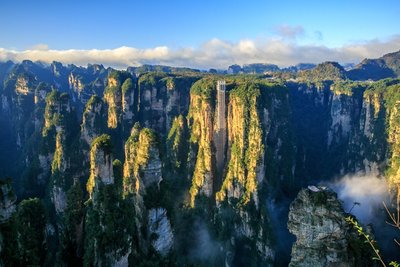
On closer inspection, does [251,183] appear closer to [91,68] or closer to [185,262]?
[185,262]

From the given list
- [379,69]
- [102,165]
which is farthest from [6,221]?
[379,69]

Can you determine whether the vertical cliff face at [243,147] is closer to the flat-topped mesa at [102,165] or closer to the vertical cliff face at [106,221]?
the vertical cliff face at [106,221]

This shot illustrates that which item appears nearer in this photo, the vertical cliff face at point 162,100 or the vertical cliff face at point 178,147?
the vertical cliff face at point 178,147

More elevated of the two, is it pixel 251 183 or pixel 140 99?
pixel 140 99

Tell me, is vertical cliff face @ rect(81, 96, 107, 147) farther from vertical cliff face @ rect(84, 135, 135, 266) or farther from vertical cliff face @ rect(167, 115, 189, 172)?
vertical cliff face @ rect(84, 135, 135, 266)

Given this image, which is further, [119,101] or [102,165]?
[119,101]

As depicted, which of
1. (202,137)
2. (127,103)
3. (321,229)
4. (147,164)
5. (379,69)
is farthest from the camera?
(379,69)

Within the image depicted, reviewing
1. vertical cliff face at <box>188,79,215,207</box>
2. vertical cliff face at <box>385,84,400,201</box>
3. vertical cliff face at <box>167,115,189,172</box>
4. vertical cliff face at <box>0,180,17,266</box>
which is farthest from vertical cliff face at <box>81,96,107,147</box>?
vertical cliff face at <box>385,84,400,201</box>

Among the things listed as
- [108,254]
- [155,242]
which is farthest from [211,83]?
[108,254]

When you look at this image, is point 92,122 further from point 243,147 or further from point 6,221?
point 6,221

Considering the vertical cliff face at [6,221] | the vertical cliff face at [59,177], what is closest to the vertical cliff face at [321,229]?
the vertical cliff face at [6,221]

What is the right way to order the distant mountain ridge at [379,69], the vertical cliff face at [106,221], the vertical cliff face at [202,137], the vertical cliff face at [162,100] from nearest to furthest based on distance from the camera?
the vertical cliff face at [106,221]
the vertical cliff face at [202,137]
the vertical cliff face at [162,100]
the distant mountain ridge at [379,69]
